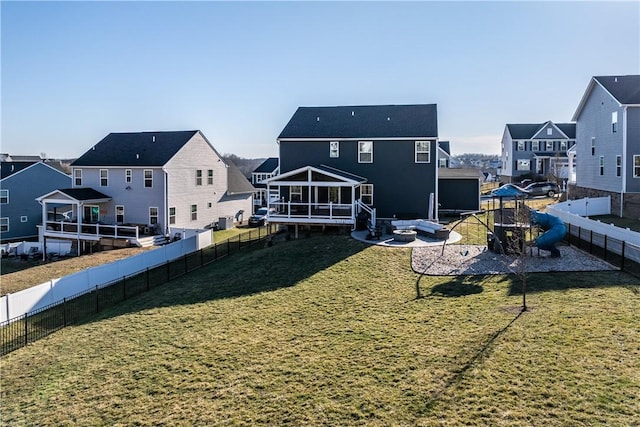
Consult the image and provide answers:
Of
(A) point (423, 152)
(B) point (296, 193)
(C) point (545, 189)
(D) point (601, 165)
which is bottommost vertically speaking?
(B) point (296, 193)

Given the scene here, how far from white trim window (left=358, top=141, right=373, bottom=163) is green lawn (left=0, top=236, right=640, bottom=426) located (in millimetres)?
12106

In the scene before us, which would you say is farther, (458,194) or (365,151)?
(458,194)

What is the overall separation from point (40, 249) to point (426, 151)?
27267 millimetres

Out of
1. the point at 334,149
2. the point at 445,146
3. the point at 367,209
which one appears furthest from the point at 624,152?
the point at 445,146

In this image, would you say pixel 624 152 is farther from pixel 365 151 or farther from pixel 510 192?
pixel 365 151

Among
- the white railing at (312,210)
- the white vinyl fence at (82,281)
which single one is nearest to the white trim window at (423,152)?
the white railing at (312,210)

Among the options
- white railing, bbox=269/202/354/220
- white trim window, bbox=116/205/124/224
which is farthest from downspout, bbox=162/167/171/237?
white railing, bbox=269/202/354/220

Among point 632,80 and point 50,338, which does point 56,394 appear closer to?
point 50,338

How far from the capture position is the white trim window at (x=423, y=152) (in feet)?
85.4

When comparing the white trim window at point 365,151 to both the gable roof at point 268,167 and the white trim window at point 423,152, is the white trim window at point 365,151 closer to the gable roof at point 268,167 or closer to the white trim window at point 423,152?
the white trim window at point 423,152

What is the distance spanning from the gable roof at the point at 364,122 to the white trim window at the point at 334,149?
1.34ft

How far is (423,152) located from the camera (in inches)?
1027

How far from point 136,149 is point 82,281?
1774cm

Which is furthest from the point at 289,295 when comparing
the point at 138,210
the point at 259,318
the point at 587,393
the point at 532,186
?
the point at 532,186
